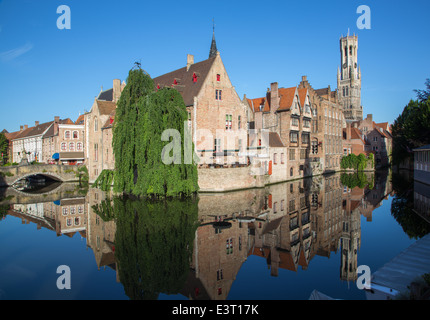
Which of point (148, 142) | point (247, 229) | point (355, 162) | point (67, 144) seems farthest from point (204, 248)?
point (355, 162)

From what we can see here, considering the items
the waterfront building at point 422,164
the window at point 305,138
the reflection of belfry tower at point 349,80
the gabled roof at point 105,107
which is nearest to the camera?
the waterfront building at point 422,164

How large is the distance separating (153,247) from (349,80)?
10760 centimetres

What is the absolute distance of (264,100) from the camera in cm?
4350

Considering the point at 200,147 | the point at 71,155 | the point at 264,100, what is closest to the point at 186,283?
the point at 200,147

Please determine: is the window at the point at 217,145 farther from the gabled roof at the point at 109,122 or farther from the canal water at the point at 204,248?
the gabled roof at the point at 109,122

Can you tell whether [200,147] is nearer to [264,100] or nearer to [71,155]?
[264,100]

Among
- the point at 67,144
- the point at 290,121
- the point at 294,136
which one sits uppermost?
the point at 290,121

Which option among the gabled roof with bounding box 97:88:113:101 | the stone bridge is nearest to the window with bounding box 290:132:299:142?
the gabled roof with bounding box 97:88:113:101

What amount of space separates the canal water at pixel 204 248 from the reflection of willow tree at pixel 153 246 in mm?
41

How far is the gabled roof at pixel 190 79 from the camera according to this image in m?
32.0

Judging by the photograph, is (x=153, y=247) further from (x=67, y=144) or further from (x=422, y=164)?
(x=67, y=144)

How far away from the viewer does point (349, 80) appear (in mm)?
103625
